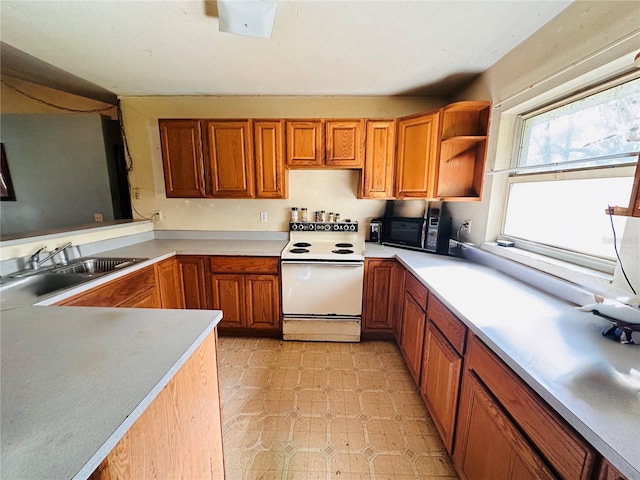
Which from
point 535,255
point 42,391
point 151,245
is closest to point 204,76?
point 151,245

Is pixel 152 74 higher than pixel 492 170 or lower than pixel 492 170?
higher

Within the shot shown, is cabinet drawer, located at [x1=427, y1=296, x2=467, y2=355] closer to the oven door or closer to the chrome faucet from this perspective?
the oven door

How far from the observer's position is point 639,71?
3.54 ft

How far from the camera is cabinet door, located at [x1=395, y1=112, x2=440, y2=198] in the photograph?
2088 millimetres

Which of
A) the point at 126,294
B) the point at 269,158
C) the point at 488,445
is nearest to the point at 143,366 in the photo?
the point at 488,445

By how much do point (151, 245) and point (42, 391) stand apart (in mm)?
2140

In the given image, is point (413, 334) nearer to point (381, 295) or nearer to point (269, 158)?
point (381, 295)

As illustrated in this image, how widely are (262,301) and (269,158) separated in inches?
52.8

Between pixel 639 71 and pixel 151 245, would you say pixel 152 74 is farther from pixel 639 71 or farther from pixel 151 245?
pixel 639 71

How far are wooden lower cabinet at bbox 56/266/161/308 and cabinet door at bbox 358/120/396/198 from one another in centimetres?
194

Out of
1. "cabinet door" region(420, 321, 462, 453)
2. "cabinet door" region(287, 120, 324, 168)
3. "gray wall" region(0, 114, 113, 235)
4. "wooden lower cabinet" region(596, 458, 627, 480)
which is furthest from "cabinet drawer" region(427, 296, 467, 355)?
"gray wall" region(0, 114, 113, 235)

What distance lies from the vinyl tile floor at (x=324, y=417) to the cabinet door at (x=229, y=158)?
4.84 feet

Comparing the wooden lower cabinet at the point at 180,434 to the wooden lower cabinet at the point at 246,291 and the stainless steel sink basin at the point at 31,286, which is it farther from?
the wooden lower cabinet at the point at 246,291

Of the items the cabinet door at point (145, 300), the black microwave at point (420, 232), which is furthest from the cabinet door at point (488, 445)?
the cabinet door at point (145, 300)
